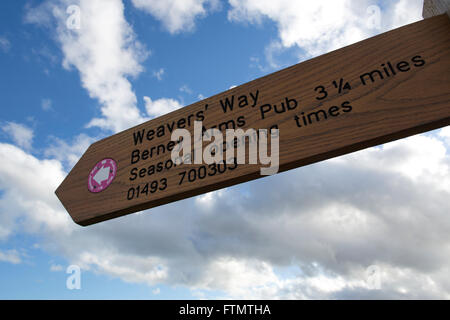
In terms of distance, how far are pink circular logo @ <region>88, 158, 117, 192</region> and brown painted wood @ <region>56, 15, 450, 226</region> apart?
7 centimetres

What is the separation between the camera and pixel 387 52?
101cm

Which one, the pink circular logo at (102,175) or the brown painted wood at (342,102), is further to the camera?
the pink circular logo at (102,175)

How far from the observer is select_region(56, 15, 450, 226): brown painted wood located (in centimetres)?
90

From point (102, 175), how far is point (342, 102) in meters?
1.08

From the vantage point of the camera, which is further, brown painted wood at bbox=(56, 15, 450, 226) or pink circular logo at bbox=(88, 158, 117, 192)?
pink circular logo at bbox=(88, 158, 117, 192)

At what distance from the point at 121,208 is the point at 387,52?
118cm

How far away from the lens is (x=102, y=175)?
1365mm

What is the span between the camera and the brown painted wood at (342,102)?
2.94 ft

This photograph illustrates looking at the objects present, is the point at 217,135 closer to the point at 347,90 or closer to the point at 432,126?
the point at 347,90

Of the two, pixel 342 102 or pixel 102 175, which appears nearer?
pixel 342 102

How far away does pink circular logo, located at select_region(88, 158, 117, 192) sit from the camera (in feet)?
4.39

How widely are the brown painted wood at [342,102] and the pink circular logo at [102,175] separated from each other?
0.07m

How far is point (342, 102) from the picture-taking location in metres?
0.98
